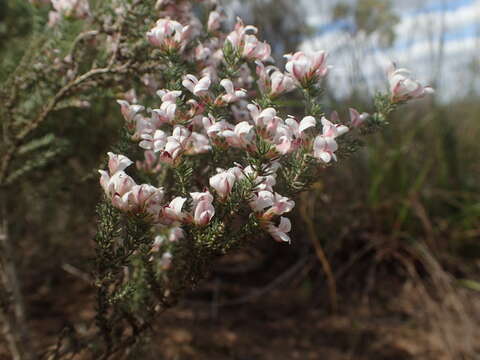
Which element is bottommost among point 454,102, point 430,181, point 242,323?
point 242,323

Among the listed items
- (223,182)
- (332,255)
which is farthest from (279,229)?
(332,255)

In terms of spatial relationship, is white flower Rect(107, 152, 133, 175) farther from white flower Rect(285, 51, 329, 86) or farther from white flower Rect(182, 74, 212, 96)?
white flower Rect(285, 51, 329, 86)

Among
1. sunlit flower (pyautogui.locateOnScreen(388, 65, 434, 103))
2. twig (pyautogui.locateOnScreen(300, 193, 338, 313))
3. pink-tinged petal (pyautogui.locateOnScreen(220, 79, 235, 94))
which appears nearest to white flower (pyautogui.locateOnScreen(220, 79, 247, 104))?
pink-tinged petal (pyautogui.locateOnScreen(220, 79, 235, 94))

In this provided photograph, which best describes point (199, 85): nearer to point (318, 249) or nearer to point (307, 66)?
point (307, 66)

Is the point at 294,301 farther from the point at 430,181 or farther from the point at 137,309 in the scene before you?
the point at 137,309

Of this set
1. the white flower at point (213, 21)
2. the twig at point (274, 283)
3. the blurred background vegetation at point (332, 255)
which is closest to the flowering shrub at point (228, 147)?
the white flower at point (213, 21)

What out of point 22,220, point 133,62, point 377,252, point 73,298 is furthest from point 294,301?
point 133,62

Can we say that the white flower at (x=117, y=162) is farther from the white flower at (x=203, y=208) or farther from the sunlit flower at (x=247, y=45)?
the sunlit flower at (x=247, y=45)
